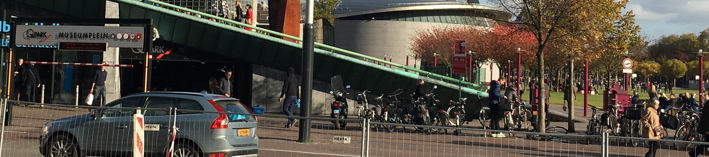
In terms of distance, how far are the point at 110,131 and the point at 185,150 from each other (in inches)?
44.6

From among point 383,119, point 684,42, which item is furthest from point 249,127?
point 684,42

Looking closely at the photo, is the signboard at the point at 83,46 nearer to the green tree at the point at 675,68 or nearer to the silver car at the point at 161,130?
the silver car at the point at 161,130

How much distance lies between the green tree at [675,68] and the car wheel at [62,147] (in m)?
107

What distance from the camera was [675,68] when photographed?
10675 cm

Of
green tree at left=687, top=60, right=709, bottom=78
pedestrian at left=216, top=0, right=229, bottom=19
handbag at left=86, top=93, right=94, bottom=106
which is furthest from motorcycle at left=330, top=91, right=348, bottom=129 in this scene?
green tree at left=687, top=60, right=709, bottom=78

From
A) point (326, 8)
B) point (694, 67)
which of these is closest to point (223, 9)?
point (326, 8)

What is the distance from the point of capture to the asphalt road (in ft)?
Answer: 24.9

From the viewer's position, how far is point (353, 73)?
26359mm

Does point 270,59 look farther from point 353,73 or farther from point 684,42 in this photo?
point 684,42

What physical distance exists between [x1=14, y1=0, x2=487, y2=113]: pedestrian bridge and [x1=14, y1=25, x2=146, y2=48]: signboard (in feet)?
25.5

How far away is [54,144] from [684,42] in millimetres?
117837

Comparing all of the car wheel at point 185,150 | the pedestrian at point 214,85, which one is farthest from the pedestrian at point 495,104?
the car wheel at point 185,150

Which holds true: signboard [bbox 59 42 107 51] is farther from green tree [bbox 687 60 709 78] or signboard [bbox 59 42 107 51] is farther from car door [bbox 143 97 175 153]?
green tree [bbox 687 60 709 78]

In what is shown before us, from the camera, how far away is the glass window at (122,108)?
33.5 ft
